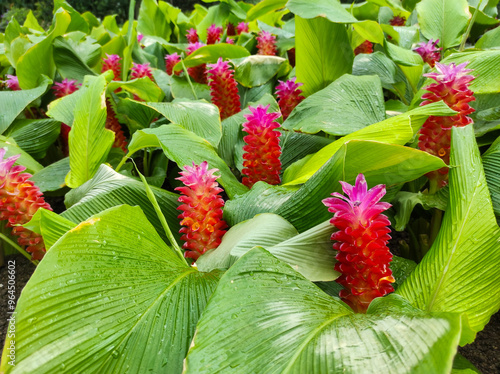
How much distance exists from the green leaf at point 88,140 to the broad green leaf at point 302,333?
0.70 meters

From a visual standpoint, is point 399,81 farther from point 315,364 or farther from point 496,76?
point 315,364

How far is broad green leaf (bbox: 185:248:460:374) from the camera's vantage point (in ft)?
1.42

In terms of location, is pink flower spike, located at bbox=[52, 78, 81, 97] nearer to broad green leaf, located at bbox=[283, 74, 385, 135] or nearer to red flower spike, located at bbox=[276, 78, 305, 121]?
red flower spike, located at bbox=[276, 78, 305, 121]

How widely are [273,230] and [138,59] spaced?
1503 millimetres

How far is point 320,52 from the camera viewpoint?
1280 mm

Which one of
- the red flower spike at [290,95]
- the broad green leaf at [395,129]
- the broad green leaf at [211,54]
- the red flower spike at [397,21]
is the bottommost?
the red flower spike at [290,95]

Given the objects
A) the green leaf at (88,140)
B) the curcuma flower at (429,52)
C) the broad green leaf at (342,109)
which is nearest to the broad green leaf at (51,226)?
the green leaf at (88,140)

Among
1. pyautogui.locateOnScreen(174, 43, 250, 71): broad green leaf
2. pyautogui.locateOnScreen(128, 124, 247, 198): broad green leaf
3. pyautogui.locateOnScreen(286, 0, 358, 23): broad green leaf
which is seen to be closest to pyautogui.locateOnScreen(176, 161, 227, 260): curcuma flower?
pyautogui.locateOnScreen(128, 124, 247, 198): broad green leaf

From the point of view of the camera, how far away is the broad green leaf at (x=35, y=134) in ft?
4.59

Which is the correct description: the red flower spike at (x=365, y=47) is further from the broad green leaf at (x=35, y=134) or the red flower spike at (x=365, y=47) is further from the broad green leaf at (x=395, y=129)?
the broad green leaf at (x=35, y=134)

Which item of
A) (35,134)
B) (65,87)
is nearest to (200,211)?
(35,134)

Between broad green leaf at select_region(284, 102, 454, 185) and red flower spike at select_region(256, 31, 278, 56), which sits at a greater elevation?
red flower spike at select_region(256, 31, 278, 56)

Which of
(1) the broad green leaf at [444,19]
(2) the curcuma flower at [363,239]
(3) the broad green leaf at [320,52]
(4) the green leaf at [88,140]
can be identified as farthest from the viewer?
(1) the broad green leaf at [444,19]

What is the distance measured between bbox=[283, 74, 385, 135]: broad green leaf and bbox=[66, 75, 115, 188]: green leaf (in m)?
0.51
